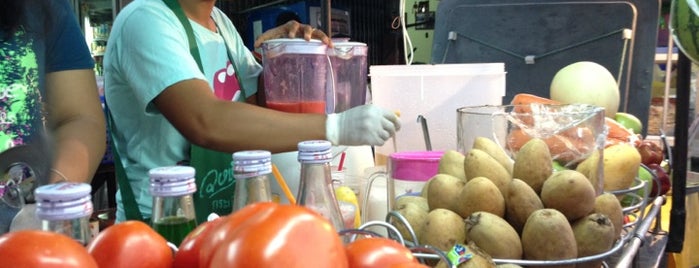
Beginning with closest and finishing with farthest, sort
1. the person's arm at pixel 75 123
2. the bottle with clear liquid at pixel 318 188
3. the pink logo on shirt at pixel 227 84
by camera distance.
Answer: the bottle with clear liquid at pixel 318 188, the person's arm at pixel 75 123, the pink logo on shirt at pixel 227 84

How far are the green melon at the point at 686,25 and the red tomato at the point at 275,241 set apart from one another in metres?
0.70

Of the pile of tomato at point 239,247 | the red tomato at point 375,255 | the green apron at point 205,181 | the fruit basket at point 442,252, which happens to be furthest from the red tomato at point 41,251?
the green apron at point 205,181

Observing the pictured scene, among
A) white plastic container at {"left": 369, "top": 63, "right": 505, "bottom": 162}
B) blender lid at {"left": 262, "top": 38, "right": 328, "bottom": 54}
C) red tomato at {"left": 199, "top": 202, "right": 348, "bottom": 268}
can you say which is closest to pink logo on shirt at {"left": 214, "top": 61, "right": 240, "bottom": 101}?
blender lid at {"left": 262, "top": 38, "right": 328, "bottom": 54}

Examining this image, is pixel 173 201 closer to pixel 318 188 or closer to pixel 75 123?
pixel 318 188

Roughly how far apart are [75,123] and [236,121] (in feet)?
1.37

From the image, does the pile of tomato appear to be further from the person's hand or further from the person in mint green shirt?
the person's hand

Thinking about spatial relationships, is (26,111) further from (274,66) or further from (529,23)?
(529,23)

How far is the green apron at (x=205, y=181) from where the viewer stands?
3.47 feet

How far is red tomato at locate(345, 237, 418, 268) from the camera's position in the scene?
36 cm

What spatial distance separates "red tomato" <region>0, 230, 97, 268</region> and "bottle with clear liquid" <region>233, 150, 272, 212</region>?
0.75 ft

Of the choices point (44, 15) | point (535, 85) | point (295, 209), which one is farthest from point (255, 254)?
point (535, 85)

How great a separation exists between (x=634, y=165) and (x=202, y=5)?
37.1 inches

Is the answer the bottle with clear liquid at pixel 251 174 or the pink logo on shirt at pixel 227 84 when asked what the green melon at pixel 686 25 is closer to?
the bottle with clear liquid at pixel 251 174

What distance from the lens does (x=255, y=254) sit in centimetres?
28
